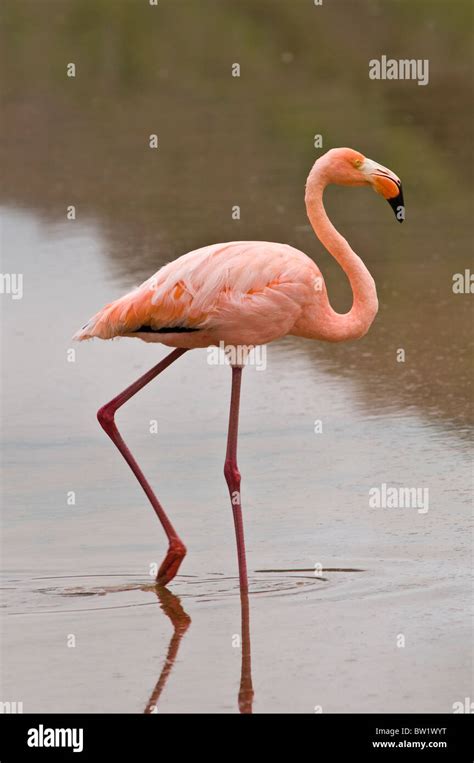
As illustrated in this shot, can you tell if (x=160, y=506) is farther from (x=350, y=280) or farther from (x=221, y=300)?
(x=350, y=280)

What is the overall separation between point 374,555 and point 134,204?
26.7 feet

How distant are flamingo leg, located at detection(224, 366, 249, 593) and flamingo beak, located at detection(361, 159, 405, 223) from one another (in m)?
1.04

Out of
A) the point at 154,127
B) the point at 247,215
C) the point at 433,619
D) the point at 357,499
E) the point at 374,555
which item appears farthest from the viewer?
the point at 154,127

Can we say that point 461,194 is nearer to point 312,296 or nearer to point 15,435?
point 15,435

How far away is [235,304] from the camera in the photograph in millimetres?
6938

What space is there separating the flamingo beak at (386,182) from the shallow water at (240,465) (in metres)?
1.47

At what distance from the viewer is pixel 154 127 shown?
17.6 meters

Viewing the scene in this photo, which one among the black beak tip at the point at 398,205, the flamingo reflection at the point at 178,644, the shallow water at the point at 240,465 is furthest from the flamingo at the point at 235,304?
the shallow water at the point at 240,465

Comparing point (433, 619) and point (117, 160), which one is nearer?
point (433, 619)

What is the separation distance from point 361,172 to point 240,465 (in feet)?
6.10

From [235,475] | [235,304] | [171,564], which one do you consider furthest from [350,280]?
[171,564]

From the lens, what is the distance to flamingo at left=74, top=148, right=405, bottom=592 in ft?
22.8

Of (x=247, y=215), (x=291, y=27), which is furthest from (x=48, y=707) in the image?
(x=291, y=27)

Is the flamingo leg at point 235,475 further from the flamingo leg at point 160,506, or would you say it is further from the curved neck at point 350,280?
the curved neck at point 350,280
